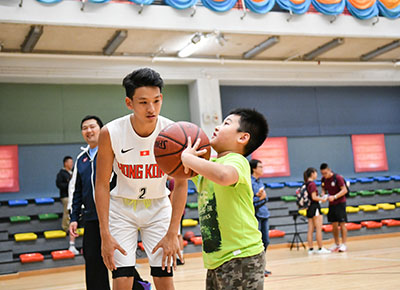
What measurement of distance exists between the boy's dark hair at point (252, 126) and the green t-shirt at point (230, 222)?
0.46 feet

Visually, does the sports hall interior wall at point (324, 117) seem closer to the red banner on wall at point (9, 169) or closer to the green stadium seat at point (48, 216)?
the green stadium seat at point (48, 216)

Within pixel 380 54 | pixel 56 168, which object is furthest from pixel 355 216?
pixel 56 168

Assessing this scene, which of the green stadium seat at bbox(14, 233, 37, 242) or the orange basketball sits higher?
the orange basketball

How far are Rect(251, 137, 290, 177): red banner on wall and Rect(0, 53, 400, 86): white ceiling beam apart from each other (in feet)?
6.37

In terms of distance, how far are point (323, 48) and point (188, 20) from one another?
4703 millimetres

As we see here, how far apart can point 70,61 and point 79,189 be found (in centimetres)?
896

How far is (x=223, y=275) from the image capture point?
2.66 meters

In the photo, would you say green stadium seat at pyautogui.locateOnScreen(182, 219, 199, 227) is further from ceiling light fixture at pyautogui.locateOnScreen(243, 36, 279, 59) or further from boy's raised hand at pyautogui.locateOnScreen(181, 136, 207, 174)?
boy's raised hand at pyautogui.locateOnScreen(181, 136, 207, 174)

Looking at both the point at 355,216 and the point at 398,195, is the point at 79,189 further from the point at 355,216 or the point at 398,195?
the point at 398,195

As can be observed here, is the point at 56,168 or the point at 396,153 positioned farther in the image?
the point at 396,153

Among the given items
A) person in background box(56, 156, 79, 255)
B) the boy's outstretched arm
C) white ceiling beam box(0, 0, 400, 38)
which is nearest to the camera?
the boy's outstretched arm

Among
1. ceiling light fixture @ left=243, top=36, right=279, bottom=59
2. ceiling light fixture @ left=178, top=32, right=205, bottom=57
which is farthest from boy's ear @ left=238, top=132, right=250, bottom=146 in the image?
ceiling light fixture @ left=243, top=36, right=279, bottom=59

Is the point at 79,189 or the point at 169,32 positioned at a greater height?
the point at 169,32

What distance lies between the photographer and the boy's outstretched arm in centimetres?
244
